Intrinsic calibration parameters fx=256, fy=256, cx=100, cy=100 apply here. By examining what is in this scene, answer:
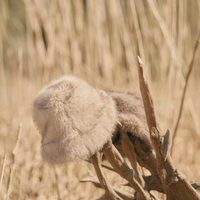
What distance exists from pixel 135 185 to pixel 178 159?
1278 millimetres

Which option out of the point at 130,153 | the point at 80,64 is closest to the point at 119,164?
the point at 130,153

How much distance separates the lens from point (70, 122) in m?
0.60

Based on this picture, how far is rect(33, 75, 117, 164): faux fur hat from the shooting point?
23.7 inches

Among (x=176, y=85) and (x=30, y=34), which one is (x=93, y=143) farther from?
(x=30, y=34)

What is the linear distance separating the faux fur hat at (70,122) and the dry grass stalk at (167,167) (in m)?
0.11

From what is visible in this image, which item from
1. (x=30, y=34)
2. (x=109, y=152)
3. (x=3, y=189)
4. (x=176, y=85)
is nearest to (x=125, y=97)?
(x=109, y=152)

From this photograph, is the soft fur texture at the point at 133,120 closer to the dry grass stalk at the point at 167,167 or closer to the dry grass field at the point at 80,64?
the dry grass stalk at the point at 167,167

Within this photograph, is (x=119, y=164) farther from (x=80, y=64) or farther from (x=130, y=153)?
(x=80, y=64)

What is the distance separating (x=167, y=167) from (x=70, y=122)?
→ 0.30 m

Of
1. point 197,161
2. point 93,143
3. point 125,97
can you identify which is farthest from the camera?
point 197,161

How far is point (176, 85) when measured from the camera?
1.34 m

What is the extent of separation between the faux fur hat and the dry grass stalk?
112 millimetres

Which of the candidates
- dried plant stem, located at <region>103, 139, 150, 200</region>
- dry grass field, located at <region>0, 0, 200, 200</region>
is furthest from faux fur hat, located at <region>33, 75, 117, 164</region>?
dry grass field, located at <region>0, 0, 200, 200</region>

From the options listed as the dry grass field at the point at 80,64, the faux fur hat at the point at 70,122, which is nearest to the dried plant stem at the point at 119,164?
the faux fur hat at the point at 70,122
